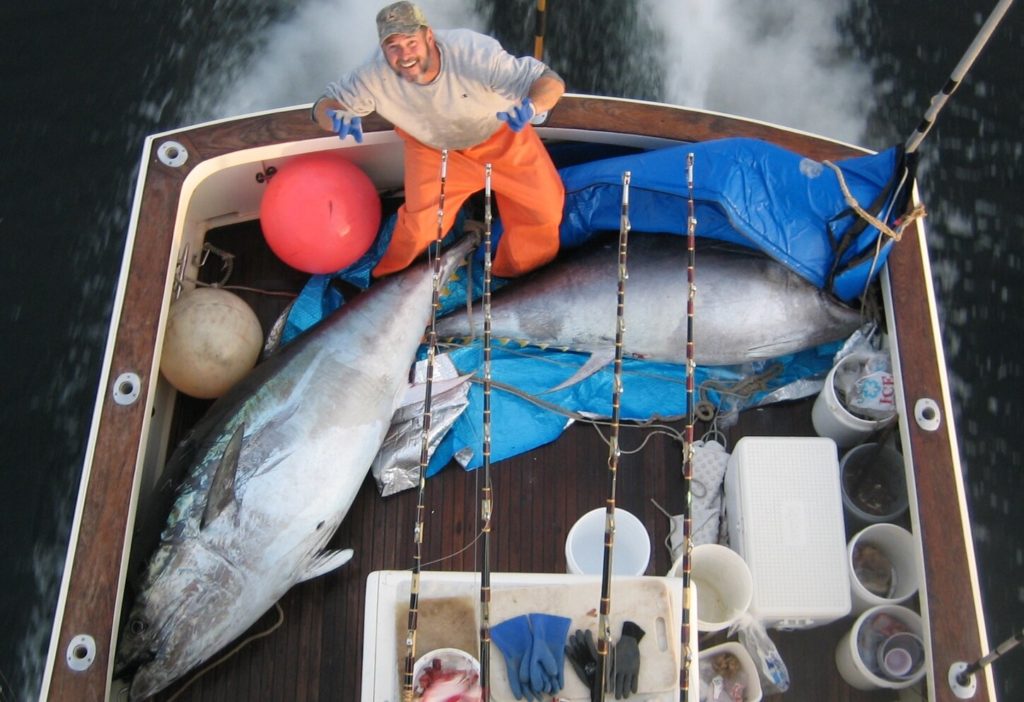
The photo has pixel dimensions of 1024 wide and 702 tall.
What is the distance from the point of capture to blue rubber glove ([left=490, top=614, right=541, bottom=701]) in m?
2.21

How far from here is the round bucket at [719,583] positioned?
9.30 ft

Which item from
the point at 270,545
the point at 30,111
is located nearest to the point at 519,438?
the point at 270,545

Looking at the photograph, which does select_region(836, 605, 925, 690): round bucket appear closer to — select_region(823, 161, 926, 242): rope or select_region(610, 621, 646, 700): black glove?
select_region(610, 621, 646, 700): black glove

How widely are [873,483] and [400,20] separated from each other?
236cm

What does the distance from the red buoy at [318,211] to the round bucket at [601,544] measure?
4.78 ft

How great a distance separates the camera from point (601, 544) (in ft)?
10.3

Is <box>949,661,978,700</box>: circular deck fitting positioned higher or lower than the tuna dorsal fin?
lower

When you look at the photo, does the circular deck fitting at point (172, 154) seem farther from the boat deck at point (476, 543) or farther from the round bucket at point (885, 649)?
the round bucket at point (885, 649)

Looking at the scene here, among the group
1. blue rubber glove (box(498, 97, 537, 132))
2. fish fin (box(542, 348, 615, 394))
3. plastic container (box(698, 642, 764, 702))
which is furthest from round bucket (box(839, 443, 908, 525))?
blue rubber glove (box(498, 97, 537, 132))

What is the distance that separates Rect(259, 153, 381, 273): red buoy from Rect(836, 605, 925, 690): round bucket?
2385 millimetres

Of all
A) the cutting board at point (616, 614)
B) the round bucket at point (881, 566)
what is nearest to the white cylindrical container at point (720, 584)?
the round bucket at point (881, 566)

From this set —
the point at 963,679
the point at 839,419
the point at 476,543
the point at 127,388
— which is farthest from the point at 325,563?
the point at 963,679

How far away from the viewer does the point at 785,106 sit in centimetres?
514

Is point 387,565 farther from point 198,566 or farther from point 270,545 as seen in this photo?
point 198,566
